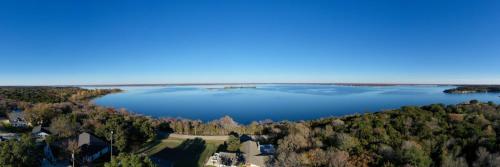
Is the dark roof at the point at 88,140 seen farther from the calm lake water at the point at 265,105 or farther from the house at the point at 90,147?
the calm lake water at the point at 265,105

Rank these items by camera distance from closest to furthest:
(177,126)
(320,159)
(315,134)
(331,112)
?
1. (320,159)
2. (315,134)
3. (177,126)
4. (331,112)

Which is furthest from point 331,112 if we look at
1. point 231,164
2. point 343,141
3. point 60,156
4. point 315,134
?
point 60,156

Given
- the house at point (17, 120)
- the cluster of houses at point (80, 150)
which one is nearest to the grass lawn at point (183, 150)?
the cluster of houses at point (80, 150)

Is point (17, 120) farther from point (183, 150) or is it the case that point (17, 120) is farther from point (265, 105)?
point (265, 105)

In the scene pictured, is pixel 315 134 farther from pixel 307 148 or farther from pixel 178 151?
pixel 178 151

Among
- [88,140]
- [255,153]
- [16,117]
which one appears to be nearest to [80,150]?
[88,140]

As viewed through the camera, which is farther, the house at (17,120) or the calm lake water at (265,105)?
the calm lake water at (265,105)

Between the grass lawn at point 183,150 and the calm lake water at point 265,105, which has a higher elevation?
the calm lake water at point 265,105

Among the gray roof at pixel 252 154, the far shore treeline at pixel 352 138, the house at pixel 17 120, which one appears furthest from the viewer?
the house at pixel 17 120
